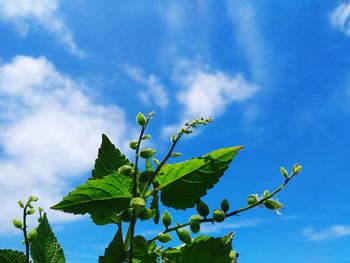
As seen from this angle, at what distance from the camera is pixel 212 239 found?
2010mm

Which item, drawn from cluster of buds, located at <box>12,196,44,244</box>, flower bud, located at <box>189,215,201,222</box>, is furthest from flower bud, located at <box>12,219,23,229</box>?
flower bud, located at <box>189,215,201,222</box>

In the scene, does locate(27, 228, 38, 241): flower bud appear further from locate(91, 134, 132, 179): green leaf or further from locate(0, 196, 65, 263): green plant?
locate(91, 134, 132, 179): green leaf

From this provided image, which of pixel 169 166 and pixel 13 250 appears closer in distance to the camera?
pixel 169 166

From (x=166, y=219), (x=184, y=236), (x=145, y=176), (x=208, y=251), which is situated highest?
(x=145, y=176)

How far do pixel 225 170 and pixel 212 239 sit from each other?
0.31m

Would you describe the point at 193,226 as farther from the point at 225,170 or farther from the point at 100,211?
the point at 100,211

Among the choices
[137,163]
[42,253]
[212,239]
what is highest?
[137,163]

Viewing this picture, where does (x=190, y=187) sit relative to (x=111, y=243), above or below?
above

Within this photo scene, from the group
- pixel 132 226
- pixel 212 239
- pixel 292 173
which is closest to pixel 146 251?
pixel 132 226

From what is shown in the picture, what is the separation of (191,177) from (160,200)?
0.72ft

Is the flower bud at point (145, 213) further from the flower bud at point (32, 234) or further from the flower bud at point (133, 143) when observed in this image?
the flower bud at point (32, 234)

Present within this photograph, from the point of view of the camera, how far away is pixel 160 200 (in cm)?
Answer: 217

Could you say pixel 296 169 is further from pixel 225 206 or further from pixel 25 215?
pixel 25 215

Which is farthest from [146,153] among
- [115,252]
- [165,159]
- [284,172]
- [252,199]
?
[284,172]
